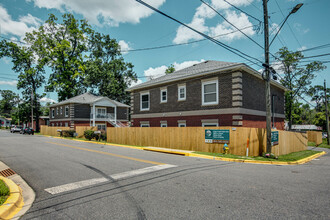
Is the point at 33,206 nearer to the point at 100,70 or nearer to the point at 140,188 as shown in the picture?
the point at 140,188

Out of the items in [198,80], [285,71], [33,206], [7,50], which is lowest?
[33,206]

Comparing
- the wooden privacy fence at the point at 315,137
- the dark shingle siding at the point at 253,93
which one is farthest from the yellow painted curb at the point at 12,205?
the wooden privacy fence at the point at 315,137

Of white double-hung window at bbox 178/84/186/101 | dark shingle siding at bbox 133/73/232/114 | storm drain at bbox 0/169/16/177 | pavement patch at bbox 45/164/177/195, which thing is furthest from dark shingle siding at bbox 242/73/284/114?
storm drain at bbox 0/169/16/177

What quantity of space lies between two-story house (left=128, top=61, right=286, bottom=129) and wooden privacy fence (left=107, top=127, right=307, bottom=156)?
2.53 meters

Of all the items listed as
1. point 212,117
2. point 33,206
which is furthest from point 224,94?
point 33,206

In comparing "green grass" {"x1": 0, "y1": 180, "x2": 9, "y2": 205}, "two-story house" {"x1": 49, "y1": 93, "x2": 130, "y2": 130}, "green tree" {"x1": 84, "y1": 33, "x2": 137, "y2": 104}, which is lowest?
"green grass" {"x1": 0, "y1": 180, "x2": 9, "y2": 205}

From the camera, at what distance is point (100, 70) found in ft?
163

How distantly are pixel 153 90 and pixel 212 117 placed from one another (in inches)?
313

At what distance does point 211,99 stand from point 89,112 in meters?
29.2

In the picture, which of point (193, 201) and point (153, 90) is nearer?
point (193, 201)

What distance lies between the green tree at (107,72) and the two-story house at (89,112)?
7273 millimetres

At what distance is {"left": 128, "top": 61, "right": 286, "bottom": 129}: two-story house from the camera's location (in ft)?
53.4

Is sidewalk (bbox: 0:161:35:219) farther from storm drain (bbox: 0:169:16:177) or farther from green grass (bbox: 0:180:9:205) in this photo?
storm drain (bbox: 0:169:16:177)

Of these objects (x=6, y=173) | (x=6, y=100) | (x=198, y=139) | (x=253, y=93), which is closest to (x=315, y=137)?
(x=253, y=93)
